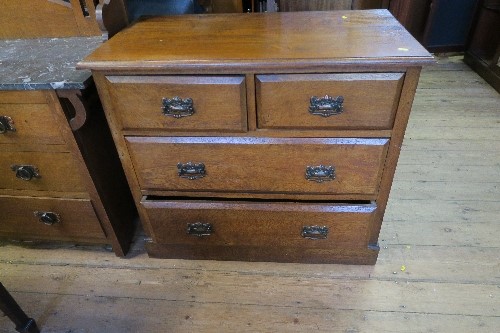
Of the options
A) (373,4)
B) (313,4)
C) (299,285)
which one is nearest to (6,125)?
(299,285)

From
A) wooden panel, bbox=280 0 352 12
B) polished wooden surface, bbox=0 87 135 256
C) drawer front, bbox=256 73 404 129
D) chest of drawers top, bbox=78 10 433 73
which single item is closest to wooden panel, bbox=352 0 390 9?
wooden panel, bbox=280 0 352 12

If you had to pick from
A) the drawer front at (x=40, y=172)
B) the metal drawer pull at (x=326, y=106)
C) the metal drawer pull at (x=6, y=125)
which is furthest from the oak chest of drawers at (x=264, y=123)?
the metal drawer pull at (x=6, y=125)

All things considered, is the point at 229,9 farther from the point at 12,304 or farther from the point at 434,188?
the point at 12,304

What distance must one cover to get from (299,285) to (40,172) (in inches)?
41.0

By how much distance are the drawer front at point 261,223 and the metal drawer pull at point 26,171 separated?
392mm

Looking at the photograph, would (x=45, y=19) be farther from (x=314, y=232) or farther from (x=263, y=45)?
(x=314, y=232)

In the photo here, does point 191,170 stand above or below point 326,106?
below

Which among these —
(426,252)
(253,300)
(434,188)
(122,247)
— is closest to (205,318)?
(253,300)

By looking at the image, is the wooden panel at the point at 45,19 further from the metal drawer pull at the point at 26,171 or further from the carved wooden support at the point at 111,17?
the metal drawer pull at the point at 26,171

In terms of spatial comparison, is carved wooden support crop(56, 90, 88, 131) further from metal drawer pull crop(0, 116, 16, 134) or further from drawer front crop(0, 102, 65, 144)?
metal drawer pull crop(0, 116, 16, 134)

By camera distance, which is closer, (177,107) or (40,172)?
(177,107)

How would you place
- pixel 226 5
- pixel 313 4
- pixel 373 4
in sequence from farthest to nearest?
pixel 373 4
pixel 313 4
pixel 226 5

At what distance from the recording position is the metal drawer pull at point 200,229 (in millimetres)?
1309

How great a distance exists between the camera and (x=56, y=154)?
1188 millimetres
